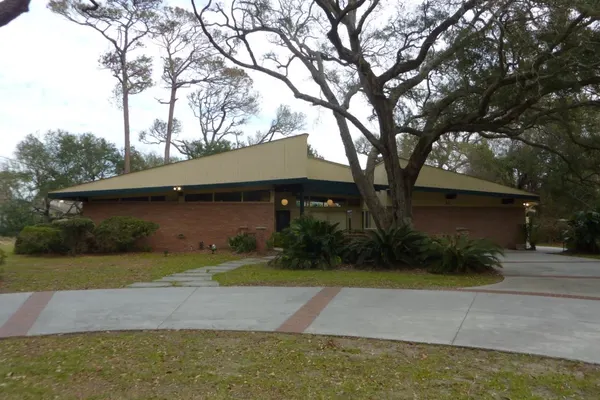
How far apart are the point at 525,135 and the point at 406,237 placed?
1637 cm

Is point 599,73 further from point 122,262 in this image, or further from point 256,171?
point 122,262

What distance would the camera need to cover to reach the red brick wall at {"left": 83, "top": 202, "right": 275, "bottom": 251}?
18141 mm

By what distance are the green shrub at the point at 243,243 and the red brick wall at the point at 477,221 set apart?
873 cm

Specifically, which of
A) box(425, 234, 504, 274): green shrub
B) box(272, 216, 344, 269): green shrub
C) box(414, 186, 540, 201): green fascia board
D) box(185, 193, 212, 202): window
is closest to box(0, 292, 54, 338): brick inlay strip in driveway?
box(272, 216, 344, 269): green shrub

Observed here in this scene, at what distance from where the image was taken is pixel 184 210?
18.3 m

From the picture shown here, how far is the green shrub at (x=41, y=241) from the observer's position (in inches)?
638

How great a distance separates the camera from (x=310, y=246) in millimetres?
12719

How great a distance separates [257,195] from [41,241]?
802cm

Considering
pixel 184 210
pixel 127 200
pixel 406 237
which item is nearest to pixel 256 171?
pixel 184 210

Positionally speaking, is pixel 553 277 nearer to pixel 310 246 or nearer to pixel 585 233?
pixel 310 246

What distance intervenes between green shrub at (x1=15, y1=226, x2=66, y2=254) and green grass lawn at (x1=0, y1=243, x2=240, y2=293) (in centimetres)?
49

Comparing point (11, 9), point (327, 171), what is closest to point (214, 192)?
point (327, 171)

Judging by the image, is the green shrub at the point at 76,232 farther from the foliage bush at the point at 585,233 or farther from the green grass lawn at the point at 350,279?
the foliage bush at the point at 585,233

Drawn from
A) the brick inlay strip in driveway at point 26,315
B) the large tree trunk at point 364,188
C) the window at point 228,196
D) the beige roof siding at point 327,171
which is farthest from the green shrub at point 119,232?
the brick inlay strip in driveway at point 26,315
